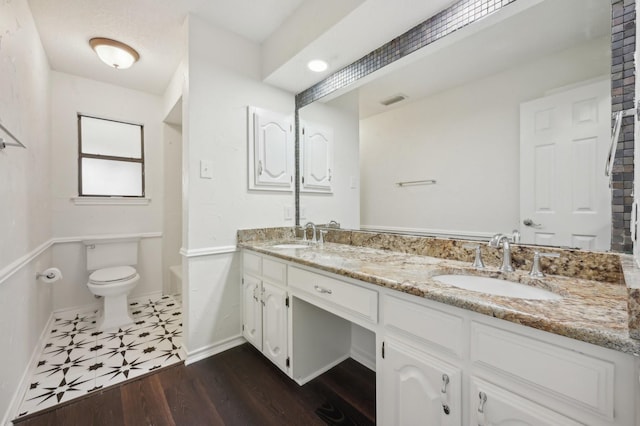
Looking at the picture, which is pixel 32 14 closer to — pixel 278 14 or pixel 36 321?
pixel 278 14

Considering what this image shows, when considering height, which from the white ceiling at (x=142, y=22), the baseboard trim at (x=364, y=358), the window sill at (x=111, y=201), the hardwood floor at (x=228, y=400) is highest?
the white ceiling at (x=142, y=22)

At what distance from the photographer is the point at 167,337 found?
2.16 metres

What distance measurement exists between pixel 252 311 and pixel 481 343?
1514mm

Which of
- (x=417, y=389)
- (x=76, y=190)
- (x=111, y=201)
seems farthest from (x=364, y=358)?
(x=76, y=190)

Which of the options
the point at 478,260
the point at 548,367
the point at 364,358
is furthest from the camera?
the point at 364,358

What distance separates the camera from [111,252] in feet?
8.84

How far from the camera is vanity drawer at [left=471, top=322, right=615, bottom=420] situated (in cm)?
59

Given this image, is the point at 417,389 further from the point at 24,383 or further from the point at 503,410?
the point at 24,383

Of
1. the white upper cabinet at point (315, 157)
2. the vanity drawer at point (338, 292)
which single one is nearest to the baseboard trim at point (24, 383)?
the vanity drawer at point (338, 292)

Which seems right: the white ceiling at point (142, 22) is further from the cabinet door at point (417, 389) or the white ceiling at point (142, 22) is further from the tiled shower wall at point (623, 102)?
the cabinet door at point (417, 389)

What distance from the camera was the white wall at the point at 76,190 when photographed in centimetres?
255

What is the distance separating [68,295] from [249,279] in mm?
2088

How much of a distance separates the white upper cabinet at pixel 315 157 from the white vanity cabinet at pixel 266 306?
0.80 metres

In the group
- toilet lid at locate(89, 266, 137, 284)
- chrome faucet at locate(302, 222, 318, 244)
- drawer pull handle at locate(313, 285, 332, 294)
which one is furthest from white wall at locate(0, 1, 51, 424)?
chrome faucet at locate(302, 222, 318, 244)
